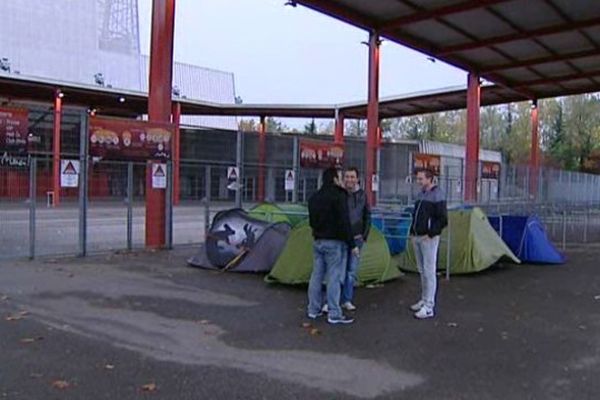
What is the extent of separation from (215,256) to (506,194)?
15.9 m

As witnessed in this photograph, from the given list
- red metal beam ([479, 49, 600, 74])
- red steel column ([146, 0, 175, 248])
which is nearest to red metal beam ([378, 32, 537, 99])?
red metal beam ([479, 49, 600, 74])

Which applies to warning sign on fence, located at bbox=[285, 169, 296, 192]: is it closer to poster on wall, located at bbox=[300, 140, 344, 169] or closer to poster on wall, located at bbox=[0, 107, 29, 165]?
poster on wall, located at bbox=[300, 140, 344, 169]

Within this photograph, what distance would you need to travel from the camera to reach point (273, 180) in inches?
749

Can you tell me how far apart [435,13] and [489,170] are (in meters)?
6.83

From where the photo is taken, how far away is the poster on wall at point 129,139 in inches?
509

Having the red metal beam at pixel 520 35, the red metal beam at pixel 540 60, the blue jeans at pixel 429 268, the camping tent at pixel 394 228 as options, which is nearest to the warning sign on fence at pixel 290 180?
the camping tent at pixel 394 228

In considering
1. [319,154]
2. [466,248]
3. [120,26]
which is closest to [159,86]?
[319,154]

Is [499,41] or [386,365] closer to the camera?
[386,365]

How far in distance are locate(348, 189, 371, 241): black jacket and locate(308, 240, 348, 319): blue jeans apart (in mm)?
429

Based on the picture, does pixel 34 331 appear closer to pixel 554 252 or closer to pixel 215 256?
pixel 215 256

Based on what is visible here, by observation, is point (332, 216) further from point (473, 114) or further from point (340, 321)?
point (473, 114)

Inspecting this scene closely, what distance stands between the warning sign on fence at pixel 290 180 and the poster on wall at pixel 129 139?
359 cm

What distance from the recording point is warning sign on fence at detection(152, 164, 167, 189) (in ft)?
46.1

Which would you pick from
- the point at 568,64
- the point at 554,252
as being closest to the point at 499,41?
the point at 568,64
